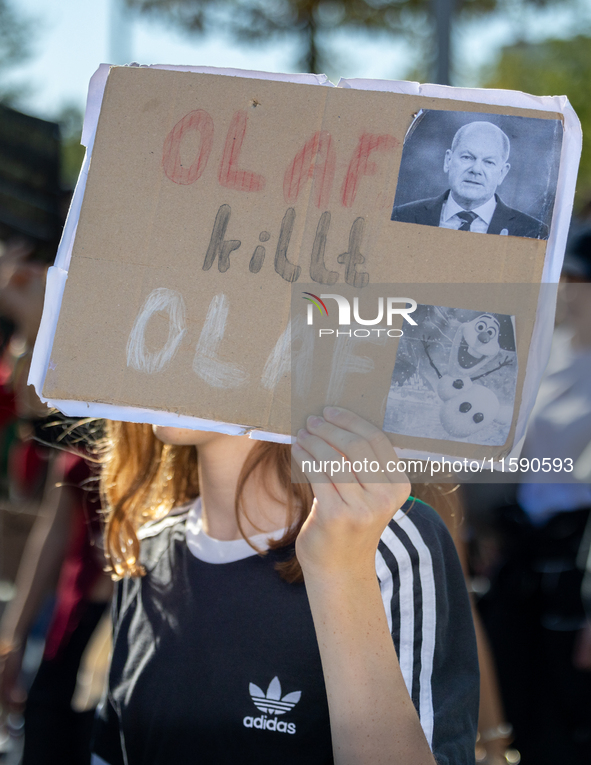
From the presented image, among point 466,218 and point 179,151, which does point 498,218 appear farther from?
point 179,151

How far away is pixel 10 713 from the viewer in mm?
2154

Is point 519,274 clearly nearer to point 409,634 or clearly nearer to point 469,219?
point 469,219

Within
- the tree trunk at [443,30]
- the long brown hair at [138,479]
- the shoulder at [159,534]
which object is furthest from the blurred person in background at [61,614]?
the tree trunk at [443,30]

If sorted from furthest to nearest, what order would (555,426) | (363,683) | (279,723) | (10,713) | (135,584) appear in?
(555,426) → (10,713) → (135,584) → (279,723) → (363,683)

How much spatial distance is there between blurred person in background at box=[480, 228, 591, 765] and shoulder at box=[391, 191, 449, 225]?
5.58 ft

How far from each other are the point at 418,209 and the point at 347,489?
395 millimetres

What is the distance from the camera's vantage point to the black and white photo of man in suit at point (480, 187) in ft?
3.11

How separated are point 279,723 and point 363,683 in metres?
0.22

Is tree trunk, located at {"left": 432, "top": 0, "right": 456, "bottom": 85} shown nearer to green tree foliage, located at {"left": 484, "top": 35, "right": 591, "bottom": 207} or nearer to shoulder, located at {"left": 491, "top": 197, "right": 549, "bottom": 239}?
shoulder, located at {"left": 491, "top": 197, "right": 549, "bottom": 239}

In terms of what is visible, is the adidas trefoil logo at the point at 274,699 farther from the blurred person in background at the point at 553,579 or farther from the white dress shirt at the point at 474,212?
the blurred person in background at the point at 553,579

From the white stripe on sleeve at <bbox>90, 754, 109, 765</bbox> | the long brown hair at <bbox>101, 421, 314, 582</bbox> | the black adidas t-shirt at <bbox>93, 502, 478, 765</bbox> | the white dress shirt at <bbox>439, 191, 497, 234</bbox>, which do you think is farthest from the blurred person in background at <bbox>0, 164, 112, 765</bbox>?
the white dress shirt at <bbox>439, 191, 497, 234</bbox>

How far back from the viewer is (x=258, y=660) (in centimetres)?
111

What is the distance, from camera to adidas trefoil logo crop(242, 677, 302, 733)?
1.07m

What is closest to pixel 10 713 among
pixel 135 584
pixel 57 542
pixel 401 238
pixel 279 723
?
pixel 57 542
